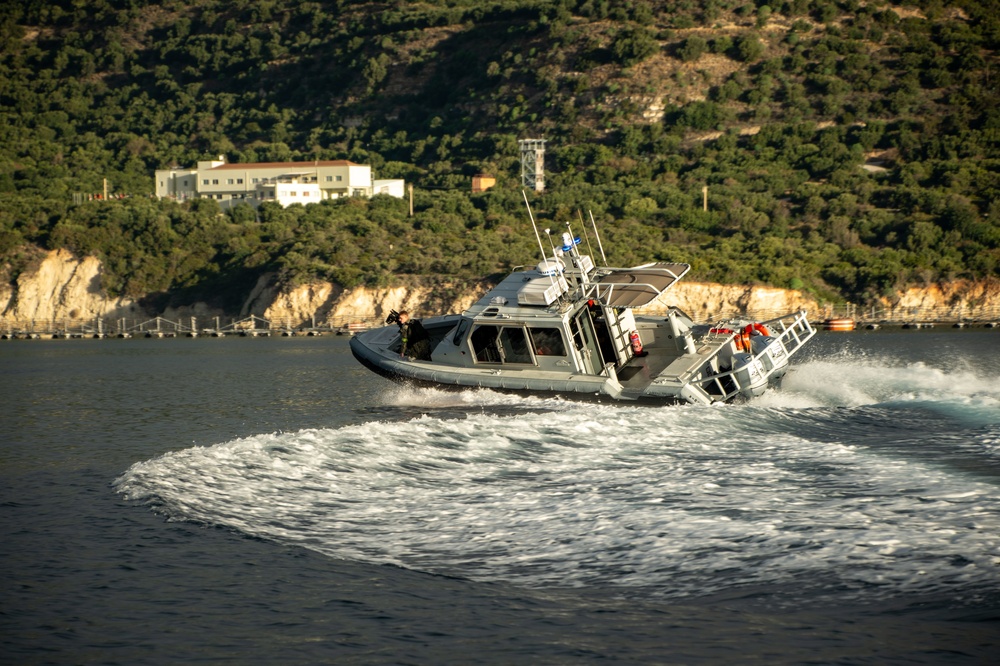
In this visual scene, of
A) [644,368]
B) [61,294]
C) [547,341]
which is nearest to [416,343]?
[547,341]

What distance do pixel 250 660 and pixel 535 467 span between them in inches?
306

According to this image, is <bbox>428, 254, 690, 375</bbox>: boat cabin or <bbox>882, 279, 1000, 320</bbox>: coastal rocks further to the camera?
<bbox>882, 279, 1000, 320</bbox>: coastal rocks

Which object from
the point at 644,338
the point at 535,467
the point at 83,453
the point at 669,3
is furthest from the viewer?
the point at 669,3

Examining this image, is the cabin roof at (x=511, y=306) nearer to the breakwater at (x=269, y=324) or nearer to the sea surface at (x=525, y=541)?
the sea surface at (x=525, y=541)

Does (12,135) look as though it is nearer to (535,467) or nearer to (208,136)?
(208,136)

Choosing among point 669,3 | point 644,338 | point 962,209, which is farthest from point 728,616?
point 669,3

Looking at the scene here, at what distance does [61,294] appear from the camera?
10906cm

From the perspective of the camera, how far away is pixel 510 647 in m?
9.34

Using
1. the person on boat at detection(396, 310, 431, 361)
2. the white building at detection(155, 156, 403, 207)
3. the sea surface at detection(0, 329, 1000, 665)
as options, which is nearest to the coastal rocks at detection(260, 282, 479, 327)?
the white building at detection(155, 156, 403, 207)

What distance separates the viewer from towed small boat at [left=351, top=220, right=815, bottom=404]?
2400 cm

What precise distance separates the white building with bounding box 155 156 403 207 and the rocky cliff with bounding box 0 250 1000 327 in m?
28.7

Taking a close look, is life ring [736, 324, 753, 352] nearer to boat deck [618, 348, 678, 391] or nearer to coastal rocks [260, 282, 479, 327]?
boat deck [618, 348, 678, 391]

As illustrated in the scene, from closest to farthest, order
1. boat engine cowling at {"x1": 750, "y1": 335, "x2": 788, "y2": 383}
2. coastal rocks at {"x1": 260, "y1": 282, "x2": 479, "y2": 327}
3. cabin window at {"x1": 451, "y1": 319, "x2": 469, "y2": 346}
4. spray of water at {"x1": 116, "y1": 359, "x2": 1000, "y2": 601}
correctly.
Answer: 1. spray of water at {"x1": 116, "y1": 359, "x2": 1000, "y2": 601}
2. boat engine cowling at {"x1": 750, "y1": 335, "x2": 788, "y2": 383}
3. cabin window at {"x1": 451, "y1": 319, "x2": 469, "y2": 346}
4. coastal rocks at {"x1": 260, "y1": 282, "x2": 479, "y2": 327}

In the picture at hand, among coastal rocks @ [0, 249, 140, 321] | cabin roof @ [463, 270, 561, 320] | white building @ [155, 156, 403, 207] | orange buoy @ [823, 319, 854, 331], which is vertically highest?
white building @ [155, 156, 403, 207]
